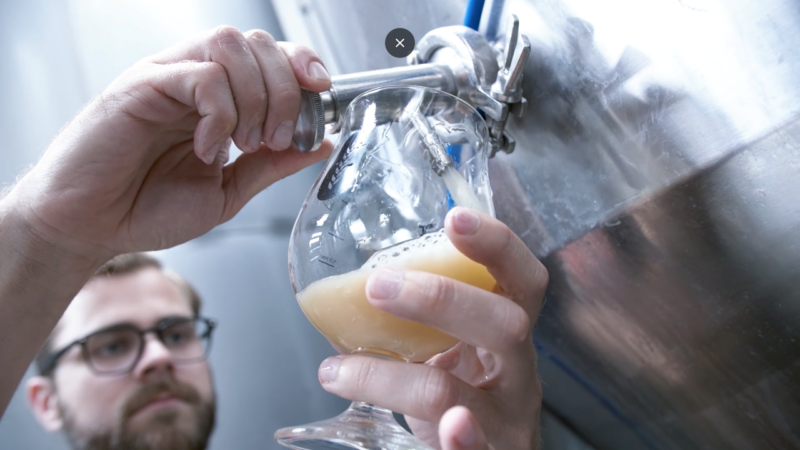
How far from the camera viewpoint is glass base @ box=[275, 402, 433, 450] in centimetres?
39

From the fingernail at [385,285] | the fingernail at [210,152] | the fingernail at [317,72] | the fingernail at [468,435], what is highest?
the fingernail at [317,72]

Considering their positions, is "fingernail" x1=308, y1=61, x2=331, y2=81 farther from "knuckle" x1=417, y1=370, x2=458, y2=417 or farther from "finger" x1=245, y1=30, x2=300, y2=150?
"knuckle" x1=417, y1=370, x2=458, y2=417

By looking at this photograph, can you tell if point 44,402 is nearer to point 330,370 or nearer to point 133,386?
point 133,386

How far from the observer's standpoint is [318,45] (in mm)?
1059

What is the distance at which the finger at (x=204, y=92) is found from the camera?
0.51 m

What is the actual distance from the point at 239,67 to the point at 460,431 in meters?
0.37

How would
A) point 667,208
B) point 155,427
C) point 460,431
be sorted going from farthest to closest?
point 155,427, point 667,208, point 460,431

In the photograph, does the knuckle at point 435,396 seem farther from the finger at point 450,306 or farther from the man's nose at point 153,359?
the man's nose at point 153,359

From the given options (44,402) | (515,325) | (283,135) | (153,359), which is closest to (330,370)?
(515,325)

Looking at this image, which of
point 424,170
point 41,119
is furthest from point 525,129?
point 41,119

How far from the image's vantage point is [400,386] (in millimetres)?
407

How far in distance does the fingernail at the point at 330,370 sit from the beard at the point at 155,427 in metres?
0.69

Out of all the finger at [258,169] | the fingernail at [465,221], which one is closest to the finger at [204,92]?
the finger at [258,169]

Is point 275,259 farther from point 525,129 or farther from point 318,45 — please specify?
point 525,129
